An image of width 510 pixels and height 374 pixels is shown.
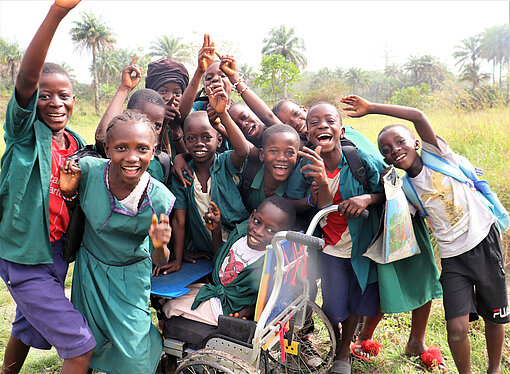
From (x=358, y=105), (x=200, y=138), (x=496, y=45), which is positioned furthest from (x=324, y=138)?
(x=496, y=45)

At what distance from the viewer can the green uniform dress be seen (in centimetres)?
202

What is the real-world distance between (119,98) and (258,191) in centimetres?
111

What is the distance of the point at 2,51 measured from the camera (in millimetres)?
34438

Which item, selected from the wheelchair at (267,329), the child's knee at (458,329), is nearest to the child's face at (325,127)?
the wheelchair at (267,329)

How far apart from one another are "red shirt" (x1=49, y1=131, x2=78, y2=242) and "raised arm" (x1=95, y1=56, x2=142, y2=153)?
0.91 ft

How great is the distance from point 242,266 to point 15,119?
144cm

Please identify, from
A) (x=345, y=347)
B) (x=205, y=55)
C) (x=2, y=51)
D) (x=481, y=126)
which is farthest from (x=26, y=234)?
(x=2, y=51)

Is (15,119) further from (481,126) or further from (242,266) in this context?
(481,126)

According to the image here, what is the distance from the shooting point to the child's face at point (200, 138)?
8.89 ft

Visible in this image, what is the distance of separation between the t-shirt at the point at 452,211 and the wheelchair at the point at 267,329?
66cm

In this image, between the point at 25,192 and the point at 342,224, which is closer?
the point at 25,192

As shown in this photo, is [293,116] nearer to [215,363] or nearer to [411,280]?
[411,280]

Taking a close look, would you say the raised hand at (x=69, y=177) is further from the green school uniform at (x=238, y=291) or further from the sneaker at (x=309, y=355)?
the sneaker at (x=309, y=355)

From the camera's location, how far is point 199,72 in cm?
292
